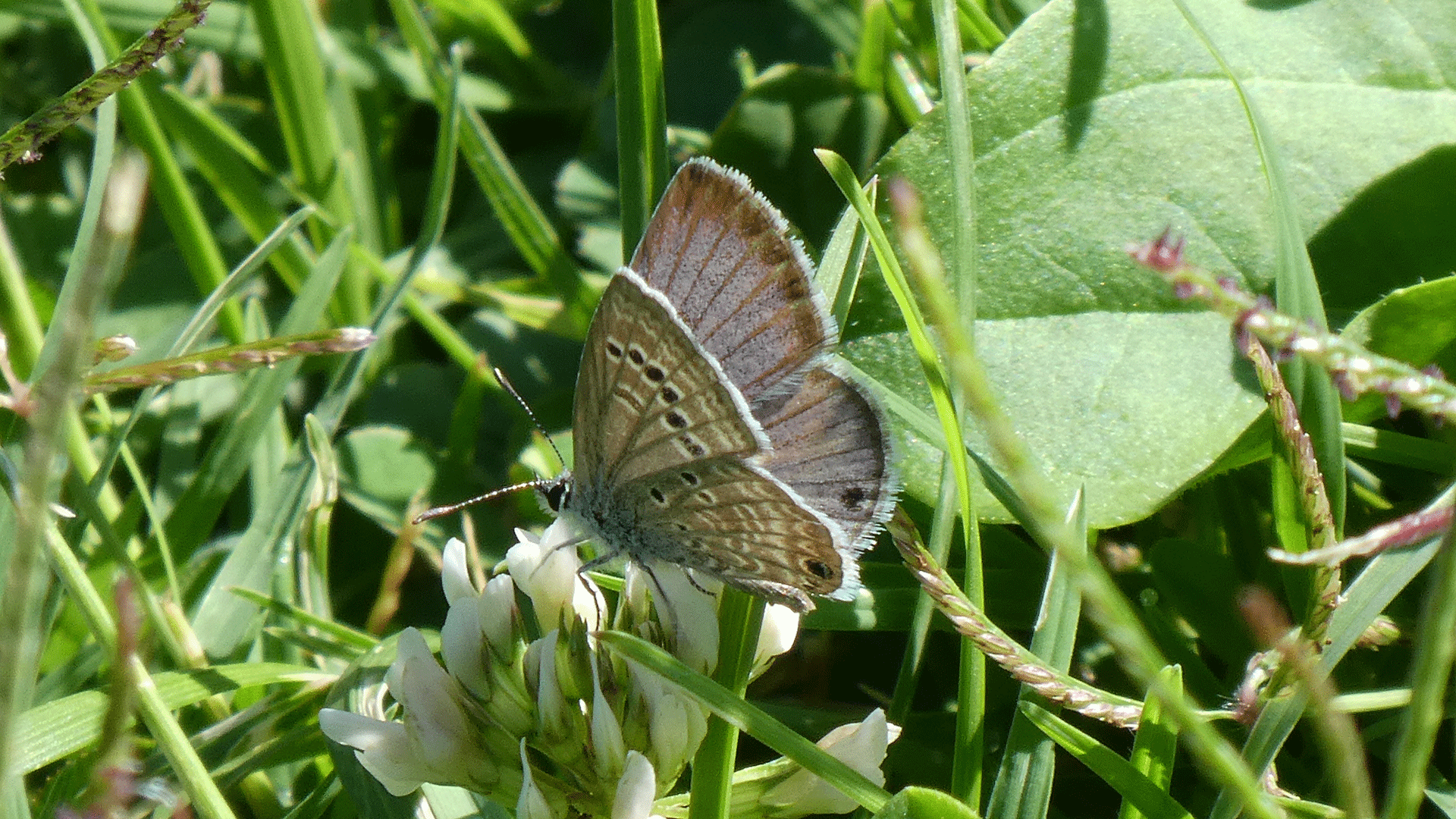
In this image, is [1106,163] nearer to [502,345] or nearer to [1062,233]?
[1062,233]

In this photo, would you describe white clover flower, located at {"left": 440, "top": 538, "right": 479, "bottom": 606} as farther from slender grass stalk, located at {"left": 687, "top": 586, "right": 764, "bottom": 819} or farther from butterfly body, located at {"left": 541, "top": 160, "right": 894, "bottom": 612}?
slender grass stalk, located at {"left": 687, "top": 586, "right": 764, "bottom": 819}

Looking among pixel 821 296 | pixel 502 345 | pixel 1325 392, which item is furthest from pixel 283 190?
pixel 1325 392

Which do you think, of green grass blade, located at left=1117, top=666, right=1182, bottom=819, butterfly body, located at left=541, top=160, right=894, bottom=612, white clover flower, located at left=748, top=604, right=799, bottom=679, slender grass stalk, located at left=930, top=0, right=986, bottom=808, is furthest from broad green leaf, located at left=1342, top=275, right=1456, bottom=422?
white clover flower, located at left=748, top=604, right=799, bottom=679

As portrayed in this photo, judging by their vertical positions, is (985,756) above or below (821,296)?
below

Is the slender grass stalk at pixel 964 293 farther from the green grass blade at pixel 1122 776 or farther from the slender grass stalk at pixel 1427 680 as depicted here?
the slender grass stalk at pixel 1427 680

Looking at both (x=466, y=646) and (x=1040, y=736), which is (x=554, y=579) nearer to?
(x=466, y=646)

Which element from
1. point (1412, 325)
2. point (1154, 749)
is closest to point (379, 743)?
point (1154, 749)

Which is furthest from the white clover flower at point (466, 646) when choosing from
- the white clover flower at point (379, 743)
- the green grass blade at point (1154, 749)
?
the green grass blade at point (1154, 749)
